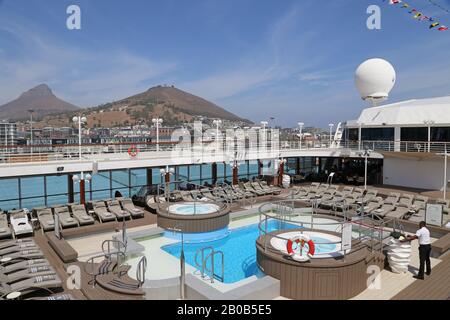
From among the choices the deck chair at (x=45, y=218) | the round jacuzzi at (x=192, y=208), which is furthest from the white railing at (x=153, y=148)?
the round jacuzzi at (x=192, y=208)

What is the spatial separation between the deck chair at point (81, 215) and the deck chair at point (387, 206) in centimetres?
947

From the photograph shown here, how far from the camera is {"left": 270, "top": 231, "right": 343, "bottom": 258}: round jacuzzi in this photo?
6.67 metres

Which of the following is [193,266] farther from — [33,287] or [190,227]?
[33,287]

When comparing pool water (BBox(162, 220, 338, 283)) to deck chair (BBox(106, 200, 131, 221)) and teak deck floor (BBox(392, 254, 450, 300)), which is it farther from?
deck chair (BBox(106, 200, 131, 221))

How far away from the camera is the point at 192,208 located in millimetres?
11703

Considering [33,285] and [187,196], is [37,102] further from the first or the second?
[33,285]

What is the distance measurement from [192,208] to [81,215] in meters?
3.63

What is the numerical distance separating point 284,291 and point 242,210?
6272mm

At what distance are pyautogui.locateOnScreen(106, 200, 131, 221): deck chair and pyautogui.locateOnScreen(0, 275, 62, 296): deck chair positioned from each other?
4865mm

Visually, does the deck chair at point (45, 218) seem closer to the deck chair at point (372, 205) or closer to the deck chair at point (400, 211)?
the deck chair at point (372, 205)

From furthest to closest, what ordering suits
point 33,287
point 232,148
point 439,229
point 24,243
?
point 232,148 → point 439,229 → point 24,243 → point 33,287

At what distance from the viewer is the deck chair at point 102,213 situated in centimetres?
1047

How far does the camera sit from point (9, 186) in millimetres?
32031
